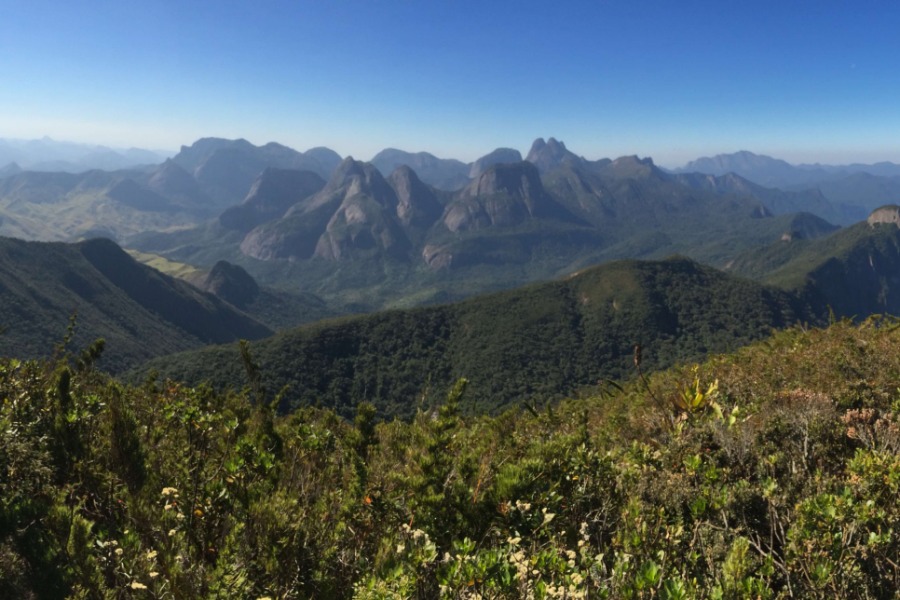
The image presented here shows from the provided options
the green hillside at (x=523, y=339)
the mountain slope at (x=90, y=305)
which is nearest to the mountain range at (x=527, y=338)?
the green hillside at (x=523, y=339)

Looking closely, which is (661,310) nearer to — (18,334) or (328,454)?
(328,454)

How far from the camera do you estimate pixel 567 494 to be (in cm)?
529

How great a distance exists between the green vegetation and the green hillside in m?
100

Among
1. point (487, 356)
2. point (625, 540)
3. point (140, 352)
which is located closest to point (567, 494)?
point (625, 540)

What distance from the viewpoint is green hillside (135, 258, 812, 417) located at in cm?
11388

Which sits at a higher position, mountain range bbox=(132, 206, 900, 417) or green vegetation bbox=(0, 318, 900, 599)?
green vegetation bbox=(0, 318, 900, 599)

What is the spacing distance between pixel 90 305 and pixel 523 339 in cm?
14535

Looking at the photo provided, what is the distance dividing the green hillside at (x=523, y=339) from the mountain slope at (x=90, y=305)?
110ft

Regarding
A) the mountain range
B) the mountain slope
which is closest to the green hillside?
the mountain range

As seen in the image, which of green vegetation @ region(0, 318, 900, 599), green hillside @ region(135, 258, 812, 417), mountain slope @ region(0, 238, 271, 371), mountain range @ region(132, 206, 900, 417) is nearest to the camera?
green vegetation @ region(0, 318, 900, 599)

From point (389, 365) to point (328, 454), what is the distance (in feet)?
407

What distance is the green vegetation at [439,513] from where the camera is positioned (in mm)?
3232

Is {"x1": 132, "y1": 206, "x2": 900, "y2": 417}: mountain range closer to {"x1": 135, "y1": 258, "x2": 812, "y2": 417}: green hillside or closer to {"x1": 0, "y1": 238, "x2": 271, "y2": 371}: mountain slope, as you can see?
{"x1": 135, "y1": 258, "x2": 812, "y2": 417}: green hillside

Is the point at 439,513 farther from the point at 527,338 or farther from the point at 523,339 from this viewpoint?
the point at 527,338
